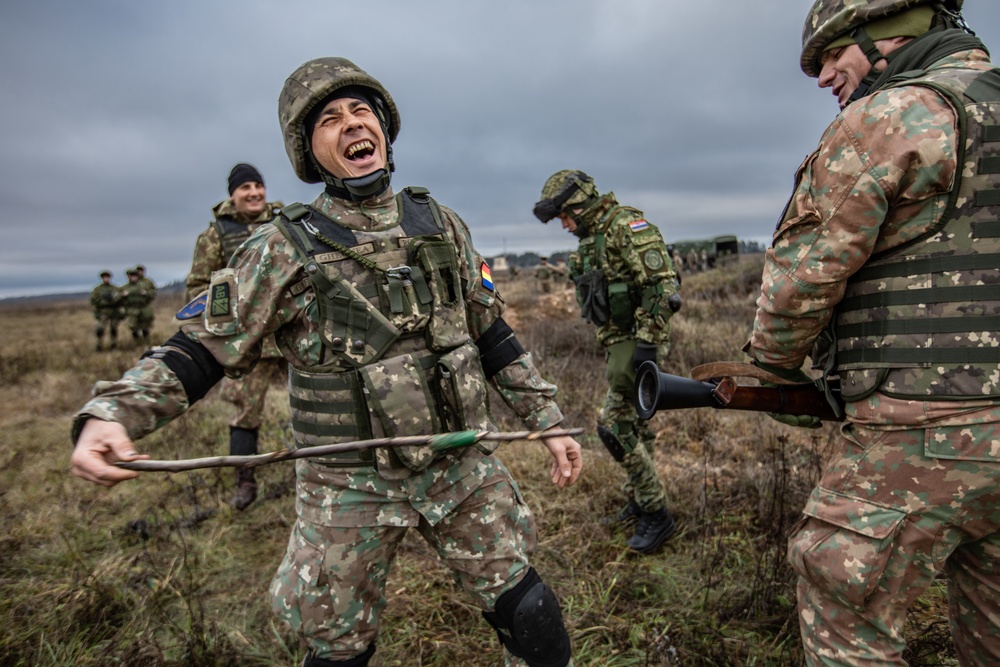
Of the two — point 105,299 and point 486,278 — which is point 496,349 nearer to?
point 486,278

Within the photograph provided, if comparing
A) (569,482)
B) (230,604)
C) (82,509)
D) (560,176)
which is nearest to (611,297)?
(560,176)

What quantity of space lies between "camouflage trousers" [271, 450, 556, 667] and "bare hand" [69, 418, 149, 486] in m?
0.58

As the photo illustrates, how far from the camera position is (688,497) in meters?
3.69

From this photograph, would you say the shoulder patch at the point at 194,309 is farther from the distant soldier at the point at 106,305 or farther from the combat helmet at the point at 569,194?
the distant soldier at the point at 106,305

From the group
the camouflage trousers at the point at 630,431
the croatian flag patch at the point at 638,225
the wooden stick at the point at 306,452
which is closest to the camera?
the wooden stick at the point at 306,452

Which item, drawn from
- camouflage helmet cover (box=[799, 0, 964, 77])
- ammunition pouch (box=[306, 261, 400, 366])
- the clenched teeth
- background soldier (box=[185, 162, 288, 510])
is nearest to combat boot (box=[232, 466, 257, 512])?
background soldier (box=[185, 162, 288, 510])

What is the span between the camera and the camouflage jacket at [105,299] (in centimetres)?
1381

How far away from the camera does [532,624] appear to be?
5.82 ft

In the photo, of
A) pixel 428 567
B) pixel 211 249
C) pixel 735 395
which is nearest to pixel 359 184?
pixel 735 395

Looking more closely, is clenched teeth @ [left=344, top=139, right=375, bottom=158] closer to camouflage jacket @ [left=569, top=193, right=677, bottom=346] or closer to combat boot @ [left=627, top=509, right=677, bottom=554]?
camouflage jacket @ [left=569, top=193, right=677, bottom=346]

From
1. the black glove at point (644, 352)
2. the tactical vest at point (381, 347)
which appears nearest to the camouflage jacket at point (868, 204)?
the tactical vest at point (381, 347)

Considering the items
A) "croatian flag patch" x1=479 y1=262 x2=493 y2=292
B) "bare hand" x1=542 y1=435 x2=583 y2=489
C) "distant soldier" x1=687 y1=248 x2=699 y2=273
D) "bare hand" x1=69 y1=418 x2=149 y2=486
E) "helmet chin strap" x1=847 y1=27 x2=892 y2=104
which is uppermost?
"distant soldier" x1=687 y1=248 x2=699 y2=273

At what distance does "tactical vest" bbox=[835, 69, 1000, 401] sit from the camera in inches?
51.0

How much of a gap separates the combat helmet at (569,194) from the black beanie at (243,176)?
2295 mm
